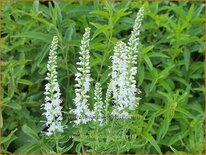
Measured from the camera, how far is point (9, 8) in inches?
151

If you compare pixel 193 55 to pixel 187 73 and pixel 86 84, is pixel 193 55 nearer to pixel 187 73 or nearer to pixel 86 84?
pixel 187 73

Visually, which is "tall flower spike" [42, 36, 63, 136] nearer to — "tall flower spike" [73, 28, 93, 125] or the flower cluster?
"tall flower spike" [73, 28, 93, 125]

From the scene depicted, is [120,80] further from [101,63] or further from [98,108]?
[101,63]

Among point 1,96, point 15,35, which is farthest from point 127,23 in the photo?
point 1,96

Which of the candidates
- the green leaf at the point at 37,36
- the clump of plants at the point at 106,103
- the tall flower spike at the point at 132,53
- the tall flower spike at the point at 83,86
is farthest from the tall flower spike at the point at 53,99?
the green leaf at the point at 37,36

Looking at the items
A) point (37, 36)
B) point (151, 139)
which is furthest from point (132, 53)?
point (37, 36)

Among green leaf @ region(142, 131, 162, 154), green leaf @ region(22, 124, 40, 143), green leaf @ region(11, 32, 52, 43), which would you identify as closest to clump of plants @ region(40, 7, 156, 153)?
green leaf @ region(142, 131, 162, 154)

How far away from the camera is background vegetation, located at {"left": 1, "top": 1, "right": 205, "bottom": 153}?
358 centimetres

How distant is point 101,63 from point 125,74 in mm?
680

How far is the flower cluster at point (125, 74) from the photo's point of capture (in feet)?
9.71

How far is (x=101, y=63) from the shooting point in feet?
11.9

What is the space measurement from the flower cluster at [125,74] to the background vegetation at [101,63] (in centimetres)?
37

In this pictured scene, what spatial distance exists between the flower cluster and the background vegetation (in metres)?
0.37

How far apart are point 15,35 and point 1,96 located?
0.52 metres
